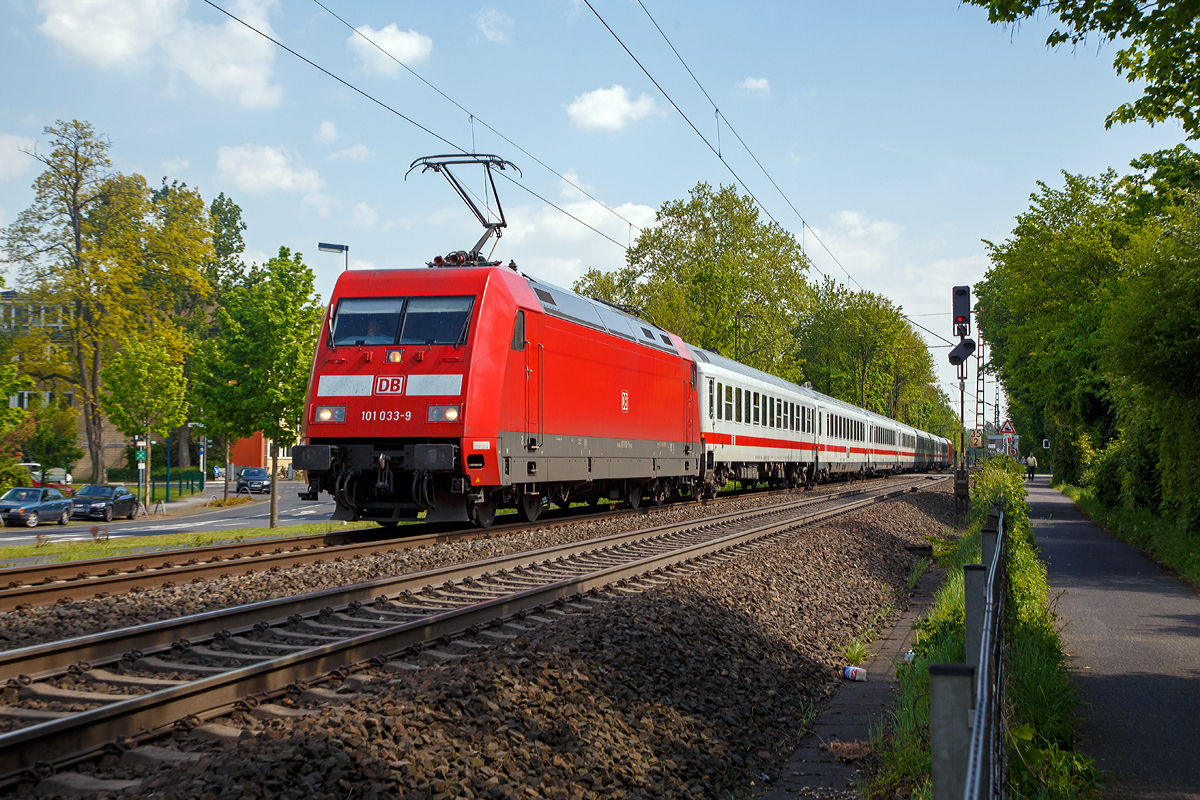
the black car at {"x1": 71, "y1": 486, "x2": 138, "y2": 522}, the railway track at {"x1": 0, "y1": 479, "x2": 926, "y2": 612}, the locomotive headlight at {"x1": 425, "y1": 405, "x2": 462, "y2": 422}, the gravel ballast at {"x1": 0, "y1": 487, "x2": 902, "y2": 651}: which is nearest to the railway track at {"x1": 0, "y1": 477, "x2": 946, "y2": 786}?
the gravel ballast at {"x1": 0, "y1": 487, "x2": 902, "y2": 651}

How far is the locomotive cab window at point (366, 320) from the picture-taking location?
42.9ft

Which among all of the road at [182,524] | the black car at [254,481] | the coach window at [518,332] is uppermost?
the coach window at [518,332]

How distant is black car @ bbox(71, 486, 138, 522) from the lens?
31.9 m

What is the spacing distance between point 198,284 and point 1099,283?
111 ft

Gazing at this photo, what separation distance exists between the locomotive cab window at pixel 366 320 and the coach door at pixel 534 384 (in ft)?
6.37

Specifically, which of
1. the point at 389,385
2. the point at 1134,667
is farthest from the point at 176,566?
the point at 1134,667

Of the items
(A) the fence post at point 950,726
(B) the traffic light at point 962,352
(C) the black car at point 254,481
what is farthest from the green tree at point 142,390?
(A) the fence post at point 950,726

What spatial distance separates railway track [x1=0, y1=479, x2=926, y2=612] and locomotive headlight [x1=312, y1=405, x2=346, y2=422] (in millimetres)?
1670

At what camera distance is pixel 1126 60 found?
9891 mm

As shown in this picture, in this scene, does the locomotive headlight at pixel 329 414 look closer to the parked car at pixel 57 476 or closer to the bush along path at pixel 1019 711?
the bush along path at pixel 1019 711

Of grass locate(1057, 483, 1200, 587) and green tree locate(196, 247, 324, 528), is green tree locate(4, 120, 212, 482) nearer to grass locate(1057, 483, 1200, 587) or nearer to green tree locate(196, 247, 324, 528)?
green tree locate(196, 247, 324, 528)

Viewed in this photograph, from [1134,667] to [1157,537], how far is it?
8.38 m

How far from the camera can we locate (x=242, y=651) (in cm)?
634

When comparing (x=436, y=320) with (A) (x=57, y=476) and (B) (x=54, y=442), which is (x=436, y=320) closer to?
(A) (x=57, y=476)
